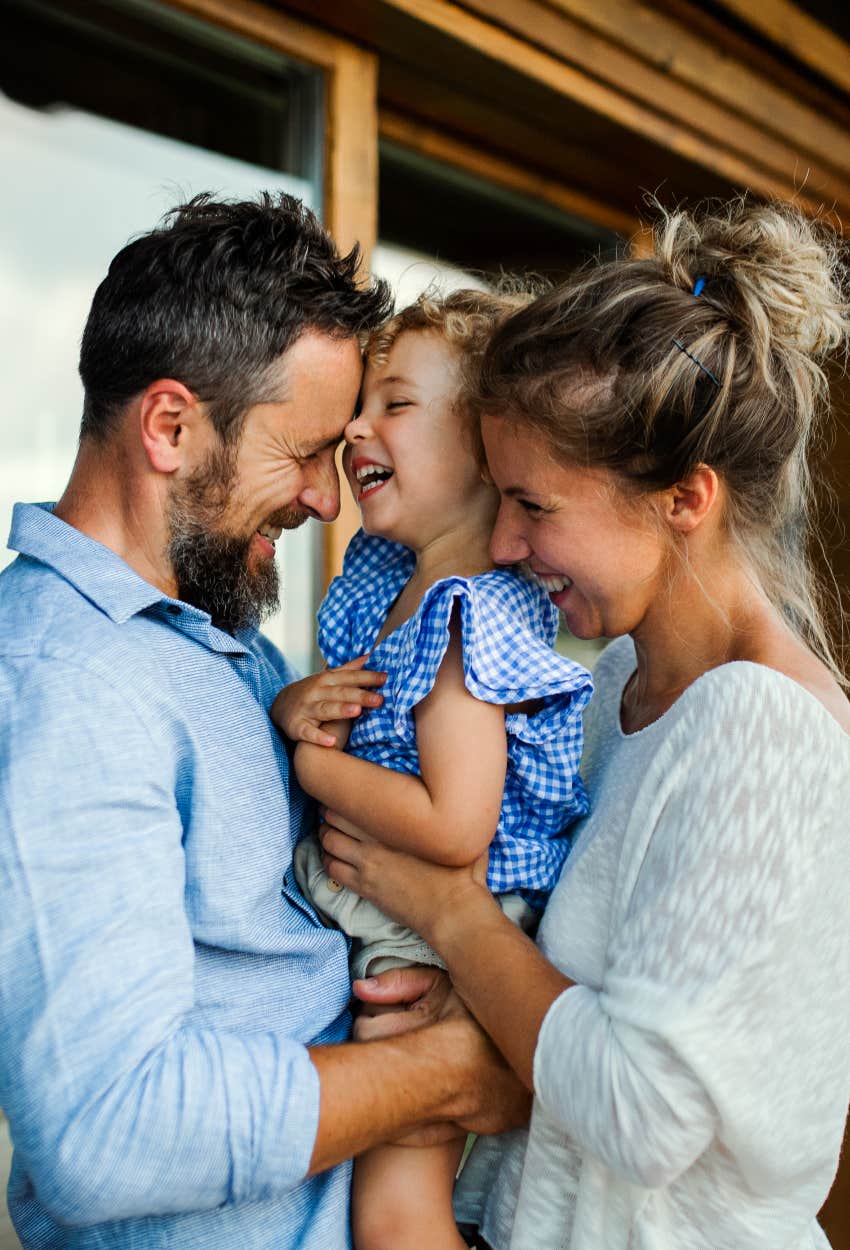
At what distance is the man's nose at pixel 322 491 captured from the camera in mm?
1632

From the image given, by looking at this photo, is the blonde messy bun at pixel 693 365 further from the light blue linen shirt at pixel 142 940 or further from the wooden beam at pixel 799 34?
the wooden beam at pixel 799 34

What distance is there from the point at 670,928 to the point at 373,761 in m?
0.50

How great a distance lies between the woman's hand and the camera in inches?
55.3

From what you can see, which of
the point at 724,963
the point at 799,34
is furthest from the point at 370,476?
the point at 799,34

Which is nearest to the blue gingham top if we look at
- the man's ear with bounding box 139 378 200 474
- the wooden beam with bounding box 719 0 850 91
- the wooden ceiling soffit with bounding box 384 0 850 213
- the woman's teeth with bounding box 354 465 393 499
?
the woman's teeth with bounding box 354 465 393 499

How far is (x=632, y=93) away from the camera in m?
2.58

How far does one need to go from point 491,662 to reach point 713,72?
78.1 inches

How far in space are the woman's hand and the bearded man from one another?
8cm

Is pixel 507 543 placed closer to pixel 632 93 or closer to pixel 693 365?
pixel 693 365

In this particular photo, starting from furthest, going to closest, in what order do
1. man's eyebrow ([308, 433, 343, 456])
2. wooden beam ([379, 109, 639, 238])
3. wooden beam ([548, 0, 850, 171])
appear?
wooden beam ([379, 109, 639, 238]), wooden beam ([548, 0, 850, 171]), man's eyebrow ([308, 433, 343, 456])

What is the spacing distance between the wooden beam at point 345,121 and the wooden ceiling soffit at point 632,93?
0.18 metres

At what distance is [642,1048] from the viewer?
45.3 inches

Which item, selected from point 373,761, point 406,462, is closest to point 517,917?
point 373,761

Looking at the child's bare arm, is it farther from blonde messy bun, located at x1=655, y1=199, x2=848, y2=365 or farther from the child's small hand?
blonde messy bun, located at x1=655, y1=199, x2=848, y2=365
